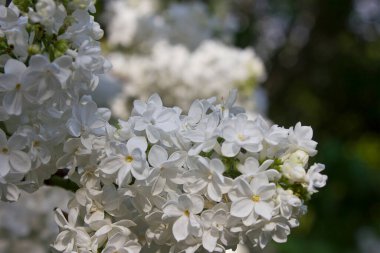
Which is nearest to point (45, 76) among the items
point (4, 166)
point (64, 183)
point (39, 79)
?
point (39, 79)

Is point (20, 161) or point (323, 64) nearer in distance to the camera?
point (20, 161)

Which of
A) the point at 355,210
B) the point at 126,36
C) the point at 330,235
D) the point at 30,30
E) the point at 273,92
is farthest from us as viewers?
the point at 273,92

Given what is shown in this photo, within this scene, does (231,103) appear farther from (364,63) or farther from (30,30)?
(364,63)

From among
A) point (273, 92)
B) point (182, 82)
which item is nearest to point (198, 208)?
point (182, 82)

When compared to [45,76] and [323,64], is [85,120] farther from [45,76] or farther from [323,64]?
[323,64]

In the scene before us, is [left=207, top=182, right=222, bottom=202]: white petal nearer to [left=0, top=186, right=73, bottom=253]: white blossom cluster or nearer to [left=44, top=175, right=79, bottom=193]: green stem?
[left=44, top=175, right=79, bottom=193]: green stem

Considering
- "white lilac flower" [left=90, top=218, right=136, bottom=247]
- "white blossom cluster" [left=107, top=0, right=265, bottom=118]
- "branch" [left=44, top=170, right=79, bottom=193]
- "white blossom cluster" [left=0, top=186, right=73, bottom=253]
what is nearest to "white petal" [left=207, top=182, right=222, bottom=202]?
"white lilac flower" [left=90, top=218, right=136, bottom=247]
